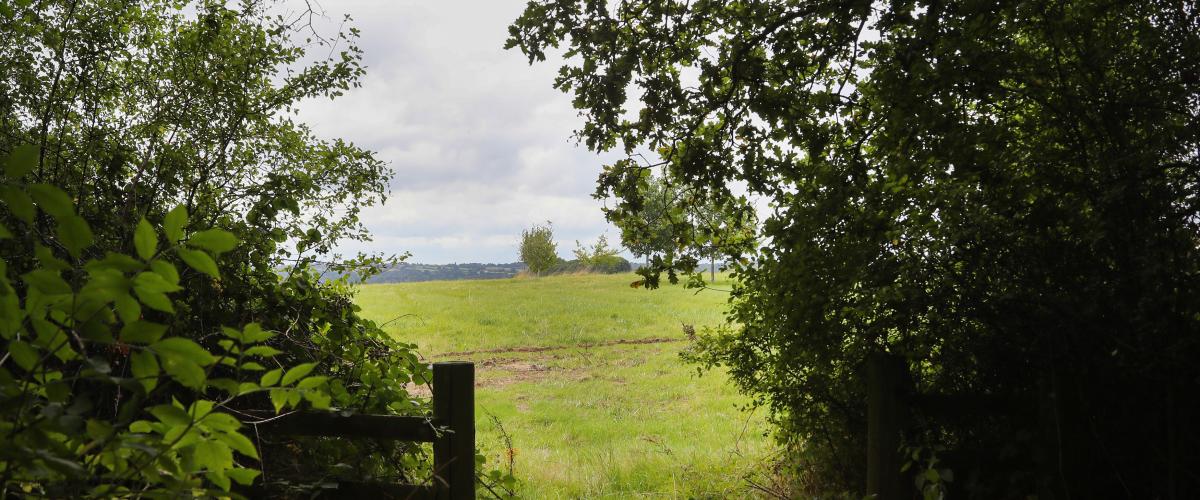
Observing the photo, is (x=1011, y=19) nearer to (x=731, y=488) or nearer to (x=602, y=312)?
(x=731, y=488)

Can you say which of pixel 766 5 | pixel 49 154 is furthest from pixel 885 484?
pixel 49 154

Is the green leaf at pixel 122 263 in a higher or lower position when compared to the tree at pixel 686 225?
lower

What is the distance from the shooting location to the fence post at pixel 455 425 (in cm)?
358

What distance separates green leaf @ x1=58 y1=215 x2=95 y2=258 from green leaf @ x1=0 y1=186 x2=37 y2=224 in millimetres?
45

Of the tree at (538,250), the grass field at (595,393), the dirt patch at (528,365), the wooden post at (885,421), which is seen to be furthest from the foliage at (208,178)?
the tree at (538,250)

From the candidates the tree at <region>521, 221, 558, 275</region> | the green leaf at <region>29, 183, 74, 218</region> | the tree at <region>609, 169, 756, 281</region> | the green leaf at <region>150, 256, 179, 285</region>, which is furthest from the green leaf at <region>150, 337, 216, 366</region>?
the tree at <region>521, 221, 558, 275</region>

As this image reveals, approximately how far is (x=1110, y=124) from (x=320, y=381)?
4.21 m

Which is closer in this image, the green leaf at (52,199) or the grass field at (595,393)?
the green leaf at (52,199)

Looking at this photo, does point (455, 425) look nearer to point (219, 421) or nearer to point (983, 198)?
point (219, 421)

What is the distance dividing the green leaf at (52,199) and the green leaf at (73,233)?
11 mm

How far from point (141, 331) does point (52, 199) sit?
0.23 metres

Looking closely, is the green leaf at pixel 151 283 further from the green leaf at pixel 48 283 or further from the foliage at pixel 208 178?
the foliage at pixel 208 178

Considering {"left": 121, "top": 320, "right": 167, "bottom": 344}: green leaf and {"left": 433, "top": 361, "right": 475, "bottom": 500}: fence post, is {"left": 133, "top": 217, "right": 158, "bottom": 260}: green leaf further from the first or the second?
{"left": 433, "top": 361, "right": 475, "bottom": 500}: fence post

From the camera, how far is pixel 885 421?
3.92m
